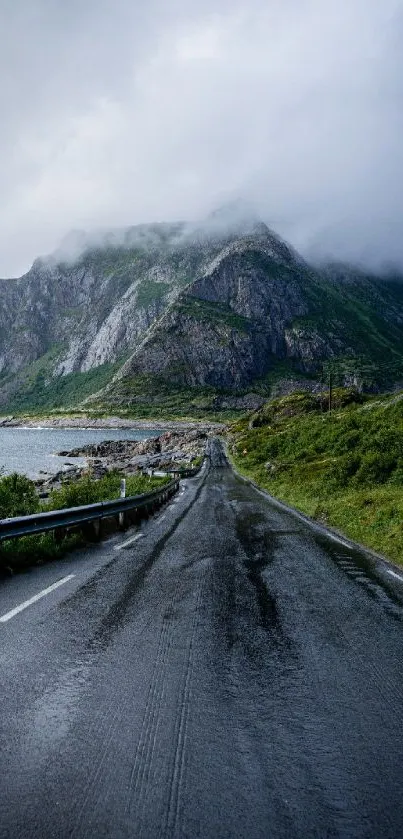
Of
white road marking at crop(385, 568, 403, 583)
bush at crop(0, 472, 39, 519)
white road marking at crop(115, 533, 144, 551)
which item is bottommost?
white road marking at crop(115, 533, 144, 551)

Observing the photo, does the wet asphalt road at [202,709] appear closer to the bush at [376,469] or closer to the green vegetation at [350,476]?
the green vegetation at [350,476]

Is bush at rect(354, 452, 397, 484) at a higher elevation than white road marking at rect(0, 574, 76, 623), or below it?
higher

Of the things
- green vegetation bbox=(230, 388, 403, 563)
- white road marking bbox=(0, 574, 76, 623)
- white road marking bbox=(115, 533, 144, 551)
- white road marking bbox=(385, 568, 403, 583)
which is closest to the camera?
white road marking bbox=(0, 574, 76, 623)

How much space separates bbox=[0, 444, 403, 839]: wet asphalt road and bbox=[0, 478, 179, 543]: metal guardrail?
145 cm

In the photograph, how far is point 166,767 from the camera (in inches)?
152

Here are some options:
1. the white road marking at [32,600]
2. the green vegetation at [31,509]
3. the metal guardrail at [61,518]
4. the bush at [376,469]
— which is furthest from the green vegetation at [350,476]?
the green vegetation at [31,509]

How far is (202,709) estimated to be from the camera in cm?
481

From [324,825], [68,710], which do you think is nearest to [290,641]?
[68,710]

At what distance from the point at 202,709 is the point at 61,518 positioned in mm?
9504

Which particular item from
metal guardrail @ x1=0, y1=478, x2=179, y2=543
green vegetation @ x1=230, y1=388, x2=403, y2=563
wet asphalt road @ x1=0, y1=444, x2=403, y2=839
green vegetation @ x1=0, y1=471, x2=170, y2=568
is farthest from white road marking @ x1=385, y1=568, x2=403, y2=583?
metal guardrail @ x1=0, y1=478, x2=179, y2=543

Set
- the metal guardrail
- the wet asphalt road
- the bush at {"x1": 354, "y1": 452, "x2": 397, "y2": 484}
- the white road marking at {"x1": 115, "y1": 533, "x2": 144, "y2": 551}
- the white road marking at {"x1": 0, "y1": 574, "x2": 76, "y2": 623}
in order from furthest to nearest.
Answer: the bush at {"x1": 354, "y1": 452, "x2": 397, "y2": 484} < the white road marking at {"x1": 115, "y1": 533, "x2": 144, "y2": 551} < the metal guardrail < the white road marking at {"x1": 0, "y1": 574, "x2": 76, "y2": 623} < the wet asphalt road

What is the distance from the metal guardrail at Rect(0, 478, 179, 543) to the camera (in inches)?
447

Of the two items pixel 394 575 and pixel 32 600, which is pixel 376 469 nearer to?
pixel 394 575

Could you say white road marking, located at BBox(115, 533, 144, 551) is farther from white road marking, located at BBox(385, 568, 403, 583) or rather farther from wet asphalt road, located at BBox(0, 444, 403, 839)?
white road marking, located at BBox(385, 568, 403, 583)
